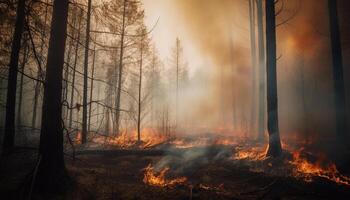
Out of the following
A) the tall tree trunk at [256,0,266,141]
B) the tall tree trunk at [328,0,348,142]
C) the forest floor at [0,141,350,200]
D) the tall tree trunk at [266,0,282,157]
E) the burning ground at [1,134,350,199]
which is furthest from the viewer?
the tall tree trunk at [256,0,266,141]

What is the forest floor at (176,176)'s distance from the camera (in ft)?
18.6

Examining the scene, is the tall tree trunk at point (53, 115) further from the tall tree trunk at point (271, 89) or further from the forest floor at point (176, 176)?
the tall tree trunk at point (271, 89)

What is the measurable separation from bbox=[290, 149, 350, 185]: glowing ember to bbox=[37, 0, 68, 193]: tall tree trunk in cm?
703

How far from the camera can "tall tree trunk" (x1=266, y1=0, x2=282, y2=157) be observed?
33.9 feet

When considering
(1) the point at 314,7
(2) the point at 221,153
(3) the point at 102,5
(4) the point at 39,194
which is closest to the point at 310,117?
(1) the point at 314,7

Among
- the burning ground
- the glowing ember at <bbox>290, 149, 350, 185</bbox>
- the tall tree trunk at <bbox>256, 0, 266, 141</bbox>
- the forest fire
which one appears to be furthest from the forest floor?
the tall tree trunk at <bbox>256, 0, 266, 141</bbox>

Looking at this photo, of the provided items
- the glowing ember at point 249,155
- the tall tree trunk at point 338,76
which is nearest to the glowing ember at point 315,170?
the glowing ember at point 249,155

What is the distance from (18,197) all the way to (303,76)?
38.8 m

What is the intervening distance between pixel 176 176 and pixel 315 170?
201 inches

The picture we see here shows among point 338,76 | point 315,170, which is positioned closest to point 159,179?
point 315,170

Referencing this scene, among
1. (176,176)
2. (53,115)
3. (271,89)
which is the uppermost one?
(271,89)

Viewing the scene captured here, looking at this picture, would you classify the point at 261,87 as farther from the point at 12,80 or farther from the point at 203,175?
the point at 12,80

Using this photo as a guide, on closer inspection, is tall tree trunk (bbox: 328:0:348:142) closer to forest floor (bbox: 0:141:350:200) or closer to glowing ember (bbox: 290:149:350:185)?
glowing ember (bbox: 290:149:350:185)

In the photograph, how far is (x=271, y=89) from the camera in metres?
10.7
